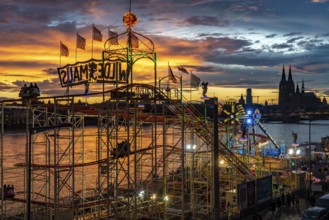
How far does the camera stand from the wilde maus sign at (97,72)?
27047 millimetres

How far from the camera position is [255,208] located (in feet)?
101

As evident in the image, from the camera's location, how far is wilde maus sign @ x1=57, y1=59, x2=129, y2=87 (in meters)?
27.0

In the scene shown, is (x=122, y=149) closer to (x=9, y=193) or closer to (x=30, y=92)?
(x=30, y=92)

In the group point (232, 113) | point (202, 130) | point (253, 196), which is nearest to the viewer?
point (253, 196)

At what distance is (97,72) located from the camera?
89.0 ft

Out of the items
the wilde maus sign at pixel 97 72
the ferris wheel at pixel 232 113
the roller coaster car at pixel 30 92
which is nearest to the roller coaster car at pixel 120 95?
the wilde maus sign at pixel 97 72

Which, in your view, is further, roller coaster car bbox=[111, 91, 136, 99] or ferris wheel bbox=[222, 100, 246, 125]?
ferris wheel bbox=[222, 100, 246, 125]

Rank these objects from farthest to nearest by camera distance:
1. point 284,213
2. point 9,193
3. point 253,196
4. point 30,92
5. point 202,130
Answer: point 202,130 → point 284,213 → point 253,196 → point 9,193 → point 30,92

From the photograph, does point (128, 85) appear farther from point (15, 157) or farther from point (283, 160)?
point (15, 157)

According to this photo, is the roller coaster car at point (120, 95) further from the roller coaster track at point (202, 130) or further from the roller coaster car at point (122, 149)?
the roller coaster track at point (202, 130)

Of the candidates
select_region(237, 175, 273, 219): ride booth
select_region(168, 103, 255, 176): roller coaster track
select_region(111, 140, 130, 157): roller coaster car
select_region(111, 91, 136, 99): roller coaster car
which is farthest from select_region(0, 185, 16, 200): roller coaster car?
select_region(237, 175, 273, 219): ride booth

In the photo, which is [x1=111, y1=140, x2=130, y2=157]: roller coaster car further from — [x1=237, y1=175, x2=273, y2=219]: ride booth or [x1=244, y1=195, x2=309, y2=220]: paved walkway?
[x1=244, y1=195, x2=309, y2=220]: paved walkway

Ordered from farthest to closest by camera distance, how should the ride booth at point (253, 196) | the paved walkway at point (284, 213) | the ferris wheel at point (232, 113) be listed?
1. the ferris wheel at point (232, 113)
2. the paved walkway at point (284, 213)
3. the ride booth at point (253, 196)

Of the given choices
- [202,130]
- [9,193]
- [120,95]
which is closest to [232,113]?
[202,130]
